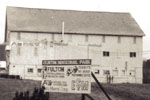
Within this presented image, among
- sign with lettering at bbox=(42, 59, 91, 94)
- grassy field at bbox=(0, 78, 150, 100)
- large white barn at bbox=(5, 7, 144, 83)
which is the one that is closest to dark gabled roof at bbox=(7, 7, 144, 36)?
large white barn at bbox=(5, 7, 144, 83)

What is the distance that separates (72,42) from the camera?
54.8 metres

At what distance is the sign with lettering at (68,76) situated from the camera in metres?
9.19

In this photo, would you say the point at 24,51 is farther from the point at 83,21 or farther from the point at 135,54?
the point at 135,54

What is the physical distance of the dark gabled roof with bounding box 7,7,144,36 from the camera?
54812 mm

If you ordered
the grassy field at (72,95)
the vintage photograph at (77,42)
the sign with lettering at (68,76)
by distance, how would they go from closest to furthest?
the sign with lettering at (68,76) < the grassy field at (72,95) < the vintage photograph at (77,42)

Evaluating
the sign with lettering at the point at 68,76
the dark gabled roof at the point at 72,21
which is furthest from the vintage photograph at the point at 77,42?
the sign with lettering at the point at 68,76

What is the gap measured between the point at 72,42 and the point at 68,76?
45237 mm

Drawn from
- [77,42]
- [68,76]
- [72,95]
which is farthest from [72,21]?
[68,76]

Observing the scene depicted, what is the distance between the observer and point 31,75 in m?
52.3

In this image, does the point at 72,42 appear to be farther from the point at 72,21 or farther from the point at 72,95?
the point at 72,95

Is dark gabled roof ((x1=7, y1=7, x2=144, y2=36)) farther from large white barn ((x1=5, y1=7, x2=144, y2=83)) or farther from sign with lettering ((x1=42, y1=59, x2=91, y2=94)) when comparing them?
sign with lettering ((x1=42, y1=59, x2=91, y2=94))

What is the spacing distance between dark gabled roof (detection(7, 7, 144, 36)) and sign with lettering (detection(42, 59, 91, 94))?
44.2m

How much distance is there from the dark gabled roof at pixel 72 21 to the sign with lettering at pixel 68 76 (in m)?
44.2

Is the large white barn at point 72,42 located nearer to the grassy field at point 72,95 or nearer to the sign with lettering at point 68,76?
the grassy field at point 72,95
